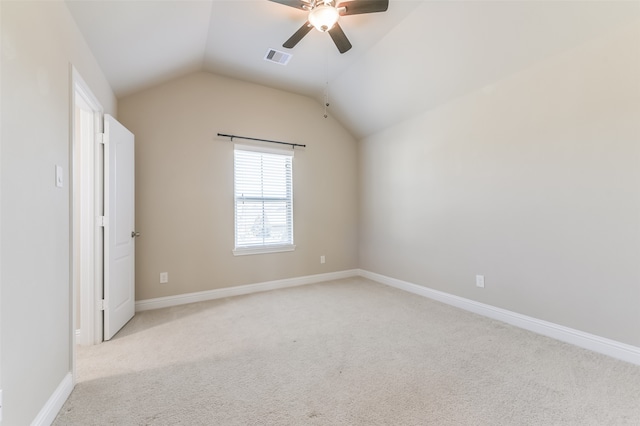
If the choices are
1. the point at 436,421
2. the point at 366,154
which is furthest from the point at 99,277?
the point at 366,154

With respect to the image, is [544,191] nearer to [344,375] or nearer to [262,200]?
[344,375]

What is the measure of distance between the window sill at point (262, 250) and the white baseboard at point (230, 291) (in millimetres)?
457

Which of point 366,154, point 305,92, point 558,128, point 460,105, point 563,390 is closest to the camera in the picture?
point 563,390

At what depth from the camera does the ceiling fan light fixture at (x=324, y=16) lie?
6.84 ft

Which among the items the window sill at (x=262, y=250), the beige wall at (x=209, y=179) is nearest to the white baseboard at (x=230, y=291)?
the beige wall at (x=209, y=179)

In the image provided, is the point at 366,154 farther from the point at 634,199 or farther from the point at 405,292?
the point at 634,199

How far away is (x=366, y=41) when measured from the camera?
3.12 meters

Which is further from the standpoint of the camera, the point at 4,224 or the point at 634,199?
the point at 634,199

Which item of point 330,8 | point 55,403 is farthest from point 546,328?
point 55,403

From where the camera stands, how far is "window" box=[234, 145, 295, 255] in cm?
394

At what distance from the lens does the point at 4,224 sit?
1168mm

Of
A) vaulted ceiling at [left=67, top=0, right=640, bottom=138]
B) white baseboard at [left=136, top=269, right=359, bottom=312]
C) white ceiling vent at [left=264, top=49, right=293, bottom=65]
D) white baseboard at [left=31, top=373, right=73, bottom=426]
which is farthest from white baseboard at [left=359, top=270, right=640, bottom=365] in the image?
white baseboard at [left=31, top=373, right=73, bottom=426]

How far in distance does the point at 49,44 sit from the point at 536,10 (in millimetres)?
3406

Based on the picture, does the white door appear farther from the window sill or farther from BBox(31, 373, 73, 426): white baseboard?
the window sill
